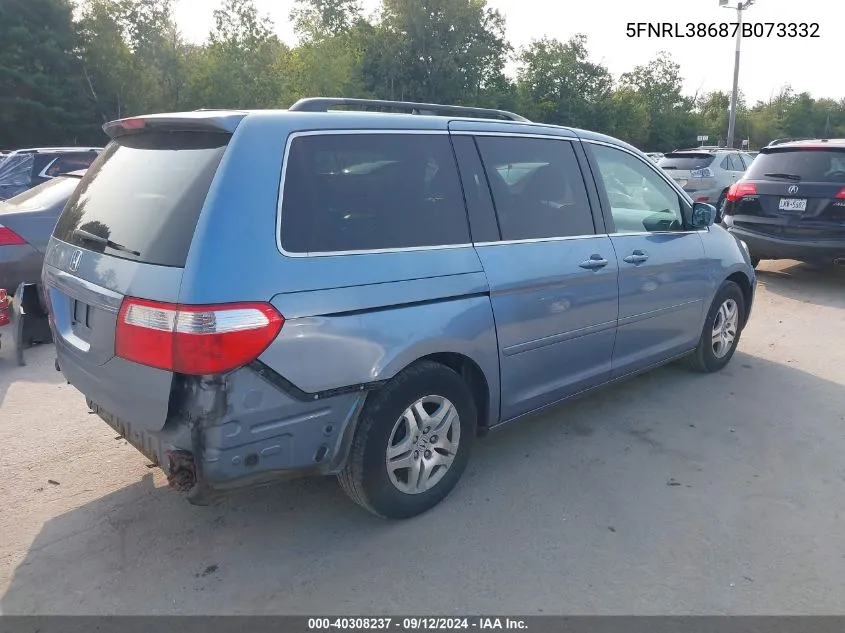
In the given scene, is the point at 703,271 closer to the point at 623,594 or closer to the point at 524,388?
the point at 524,388

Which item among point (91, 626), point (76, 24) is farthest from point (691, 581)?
point (76, 24)

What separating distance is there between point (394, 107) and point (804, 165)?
6.65 metres

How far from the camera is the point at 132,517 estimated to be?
328 centimetres

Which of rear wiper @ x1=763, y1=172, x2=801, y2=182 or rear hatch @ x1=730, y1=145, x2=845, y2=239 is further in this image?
rear wiper @ x1=763, y1=172, x2=801, y2=182

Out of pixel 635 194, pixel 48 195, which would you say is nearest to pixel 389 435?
pixel 635 194

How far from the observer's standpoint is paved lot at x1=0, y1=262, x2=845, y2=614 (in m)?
2.72

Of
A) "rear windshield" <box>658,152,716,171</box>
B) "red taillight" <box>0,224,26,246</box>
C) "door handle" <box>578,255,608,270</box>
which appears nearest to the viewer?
"door handle" <box>578,255,608,270</box>

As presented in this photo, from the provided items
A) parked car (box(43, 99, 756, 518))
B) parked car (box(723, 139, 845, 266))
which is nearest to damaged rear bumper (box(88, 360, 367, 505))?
parked car (box(43, 99, 756, 518))

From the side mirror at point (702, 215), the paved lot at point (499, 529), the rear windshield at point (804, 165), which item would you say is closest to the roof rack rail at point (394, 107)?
the side mirror at point (702, 215)

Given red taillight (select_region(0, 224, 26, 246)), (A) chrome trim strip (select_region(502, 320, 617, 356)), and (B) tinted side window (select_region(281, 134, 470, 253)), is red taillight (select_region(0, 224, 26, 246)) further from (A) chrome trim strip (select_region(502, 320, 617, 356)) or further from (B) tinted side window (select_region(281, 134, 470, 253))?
(A) chrome trim strip (select_region(502, 320, 617, 356))

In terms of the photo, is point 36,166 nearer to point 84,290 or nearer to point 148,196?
point 84,290

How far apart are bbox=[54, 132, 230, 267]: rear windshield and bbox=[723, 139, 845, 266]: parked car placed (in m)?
7.43

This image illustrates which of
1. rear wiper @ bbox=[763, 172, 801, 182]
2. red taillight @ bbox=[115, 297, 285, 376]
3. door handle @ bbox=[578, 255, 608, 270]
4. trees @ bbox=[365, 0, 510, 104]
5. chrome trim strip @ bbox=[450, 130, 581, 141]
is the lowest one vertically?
red taillight @ bbox=[115, 297, 285, 376]

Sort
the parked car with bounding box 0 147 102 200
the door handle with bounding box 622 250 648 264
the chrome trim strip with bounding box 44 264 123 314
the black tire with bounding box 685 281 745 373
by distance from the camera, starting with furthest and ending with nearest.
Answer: the parked car with bounding box 0 147 102 200 → the black tire with bounding box 685 281 745 373 → the door handle with bounding box 622 250 648 264 → the chrome trim strip with bounding box 44 264 123 314
